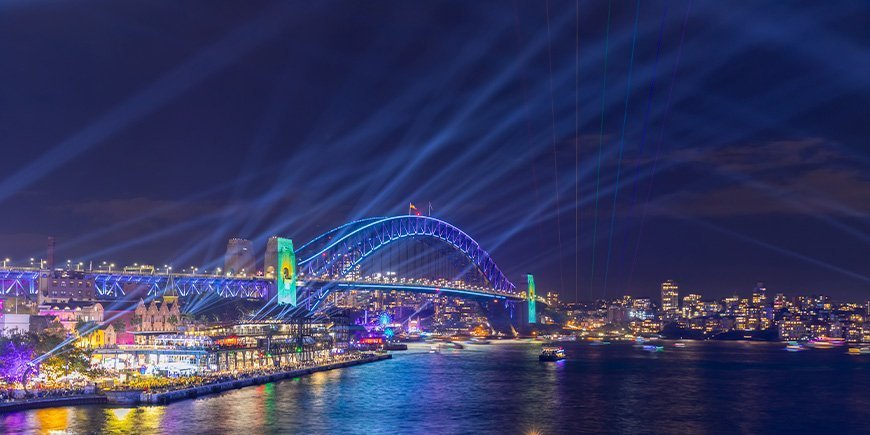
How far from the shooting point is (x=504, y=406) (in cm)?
5038

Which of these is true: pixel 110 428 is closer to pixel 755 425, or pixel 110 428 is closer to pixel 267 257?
pixel 755 425

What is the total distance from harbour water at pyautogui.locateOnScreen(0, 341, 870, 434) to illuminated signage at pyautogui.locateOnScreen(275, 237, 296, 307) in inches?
1092

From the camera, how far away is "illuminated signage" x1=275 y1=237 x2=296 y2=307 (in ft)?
339

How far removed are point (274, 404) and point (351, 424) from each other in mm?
7820

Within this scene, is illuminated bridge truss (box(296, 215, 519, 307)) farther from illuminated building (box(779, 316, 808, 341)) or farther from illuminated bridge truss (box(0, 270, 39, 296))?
illuminated building (box(779, 316, 808, 341))

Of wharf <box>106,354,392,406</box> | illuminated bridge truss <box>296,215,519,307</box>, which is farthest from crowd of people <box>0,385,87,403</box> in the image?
illuminated bridge truss <box>296,215,519,307</box>

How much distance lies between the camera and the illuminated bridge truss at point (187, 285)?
90.9 m

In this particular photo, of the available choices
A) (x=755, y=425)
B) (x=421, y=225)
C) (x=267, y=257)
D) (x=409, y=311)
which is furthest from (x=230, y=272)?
(x=409, y=311)

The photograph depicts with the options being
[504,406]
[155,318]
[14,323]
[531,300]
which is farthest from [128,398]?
[531,300]

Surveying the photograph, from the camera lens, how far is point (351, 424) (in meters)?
42.7

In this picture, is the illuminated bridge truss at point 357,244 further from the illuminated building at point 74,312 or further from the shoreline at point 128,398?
the shoreline at point 128,398

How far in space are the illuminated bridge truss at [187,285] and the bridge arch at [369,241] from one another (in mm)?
9939

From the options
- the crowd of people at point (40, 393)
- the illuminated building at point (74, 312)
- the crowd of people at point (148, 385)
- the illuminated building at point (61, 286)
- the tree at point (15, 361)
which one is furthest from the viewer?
the illuminated building at point (61, 286)

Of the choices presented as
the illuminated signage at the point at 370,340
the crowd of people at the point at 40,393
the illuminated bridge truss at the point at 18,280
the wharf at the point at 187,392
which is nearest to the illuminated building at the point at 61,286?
the illuminated bridge truss at the point at 18,280
